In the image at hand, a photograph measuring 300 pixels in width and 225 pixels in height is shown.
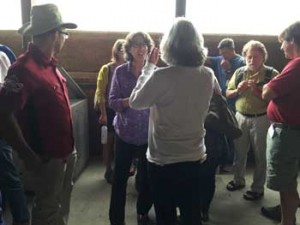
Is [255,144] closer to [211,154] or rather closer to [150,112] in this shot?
[211,154]

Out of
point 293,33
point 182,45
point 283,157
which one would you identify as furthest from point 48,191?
point 293,33

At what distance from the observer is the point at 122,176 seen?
8.03 feet

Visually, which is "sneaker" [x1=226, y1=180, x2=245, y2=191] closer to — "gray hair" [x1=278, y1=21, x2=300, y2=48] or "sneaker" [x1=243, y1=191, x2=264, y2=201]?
"sneaker" [x1=243, y1=191, x2=264, y2=201]

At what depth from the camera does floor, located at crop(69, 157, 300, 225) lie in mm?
2893

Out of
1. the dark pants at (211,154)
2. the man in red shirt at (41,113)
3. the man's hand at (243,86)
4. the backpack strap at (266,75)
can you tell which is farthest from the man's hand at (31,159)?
the backpack strap at (266,75)

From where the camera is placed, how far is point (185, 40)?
69.1 inches

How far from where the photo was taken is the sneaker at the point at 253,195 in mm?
3301

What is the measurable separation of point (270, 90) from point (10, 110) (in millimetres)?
1408

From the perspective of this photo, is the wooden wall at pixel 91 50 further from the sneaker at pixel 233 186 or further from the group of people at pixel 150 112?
the group of people at pixel 150 112

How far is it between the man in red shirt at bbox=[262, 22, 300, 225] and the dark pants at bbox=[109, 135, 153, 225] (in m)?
0.78

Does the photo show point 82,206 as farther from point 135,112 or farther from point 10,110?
point 10,110

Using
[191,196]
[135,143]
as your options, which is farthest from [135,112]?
[191,196]

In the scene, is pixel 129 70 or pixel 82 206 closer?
pixel 129 70

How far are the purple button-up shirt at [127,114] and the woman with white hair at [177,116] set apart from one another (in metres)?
0.48
